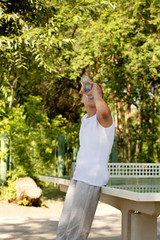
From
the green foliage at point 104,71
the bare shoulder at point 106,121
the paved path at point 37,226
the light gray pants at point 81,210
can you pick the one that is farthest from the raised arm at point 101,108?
the green foliage at point 104,71

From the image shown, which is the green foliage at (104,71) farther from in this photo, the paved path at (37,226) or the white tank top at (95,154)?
the white tank top at (95,154)

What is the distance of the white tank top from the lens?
347 cm

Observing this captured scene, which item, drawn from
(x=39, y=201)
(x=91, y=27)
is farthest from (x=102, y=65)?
(x=39, y=201)

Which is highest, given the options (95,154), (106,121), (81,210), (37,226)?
(106,121)

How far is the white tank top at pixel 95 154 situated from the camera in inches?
137

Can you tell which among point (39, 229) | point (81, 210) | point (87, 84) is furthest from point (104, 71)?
point (81, 210)

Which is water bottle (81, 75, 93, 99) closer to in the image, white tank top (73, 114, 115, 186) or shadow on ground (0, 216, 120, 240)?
white tank top (73, 114, 115, 186)

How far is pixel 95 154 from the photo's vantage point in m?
3.50

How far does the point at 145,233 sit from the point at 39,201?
8.28 metres

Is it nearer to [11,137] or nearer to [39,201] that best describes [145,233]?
[39,201]

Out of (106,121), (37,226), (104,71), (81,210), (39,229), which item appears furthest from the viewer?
(104,71)

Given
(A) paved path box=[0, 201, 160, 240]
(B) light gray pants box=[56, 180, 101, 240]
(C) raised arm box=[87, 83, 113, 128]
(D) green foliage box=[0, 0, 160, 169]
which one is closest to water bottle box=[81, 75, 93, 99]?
(C) raised arm box=[87, 83, 113, 128]

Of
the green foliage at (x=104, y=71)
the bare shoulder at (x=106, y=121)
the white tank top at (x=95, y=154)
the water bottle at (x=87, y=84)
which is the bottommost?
the white tank top at (x=95, y=154)

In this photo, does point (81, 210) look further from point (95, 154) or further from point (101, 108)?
point (101, 108)
